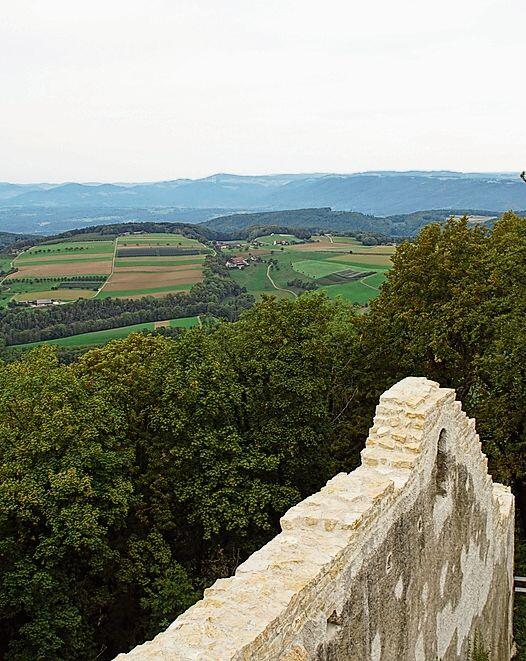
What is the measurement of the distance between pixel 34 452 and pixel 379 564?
9810 mm

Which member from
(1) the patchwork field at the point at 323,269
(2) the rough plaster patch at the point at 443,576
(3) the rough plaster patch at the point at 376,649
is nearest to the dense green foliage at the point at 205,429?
(2) the rough plaster patch at the point at 443,576

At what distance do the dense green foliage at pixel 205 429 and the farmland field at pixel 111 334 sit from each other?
128 ft

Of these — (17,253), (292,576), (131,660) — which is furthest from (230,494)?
(17,253)

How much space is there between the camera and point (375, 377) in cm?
2105

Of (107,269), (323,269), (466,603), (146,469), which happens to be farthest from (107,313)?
(466,603)

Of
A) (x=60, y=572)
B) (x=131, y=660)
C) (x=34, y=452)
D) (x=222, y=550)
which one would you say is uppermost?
(x=131, y=660)

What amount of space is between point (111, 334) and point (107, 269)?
4533cm

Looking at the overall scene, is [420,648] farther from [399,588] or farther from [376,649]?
[376,649]

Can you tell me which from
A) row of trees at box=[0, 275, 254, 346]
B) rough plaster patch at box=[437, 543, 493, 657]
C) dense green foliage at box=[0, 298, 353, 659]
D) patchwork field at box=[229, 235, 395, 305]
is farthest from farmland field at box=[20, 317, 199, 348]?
rough plaster patch at box=[437, 543, 493, 657]

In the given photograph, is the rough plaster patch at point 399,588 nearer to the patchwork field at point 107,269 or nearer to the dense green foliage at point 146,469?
the dense green foliage at point 146,469

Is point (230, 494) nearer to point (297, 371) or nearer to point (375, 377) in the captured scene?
point (297, 371)

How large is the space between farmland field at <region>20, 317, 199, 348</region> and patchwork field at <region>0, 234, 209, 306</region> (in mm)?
18870

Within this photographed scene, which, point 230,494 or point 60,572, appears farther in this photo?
point 230,494

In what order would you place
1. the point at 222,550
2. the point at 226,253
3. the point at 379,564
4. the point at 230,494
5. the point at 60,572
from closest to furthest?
the point at 379,564 → the point at 60,572 → the point at 230,494 → the point at 222,550 → the point at 226,253
